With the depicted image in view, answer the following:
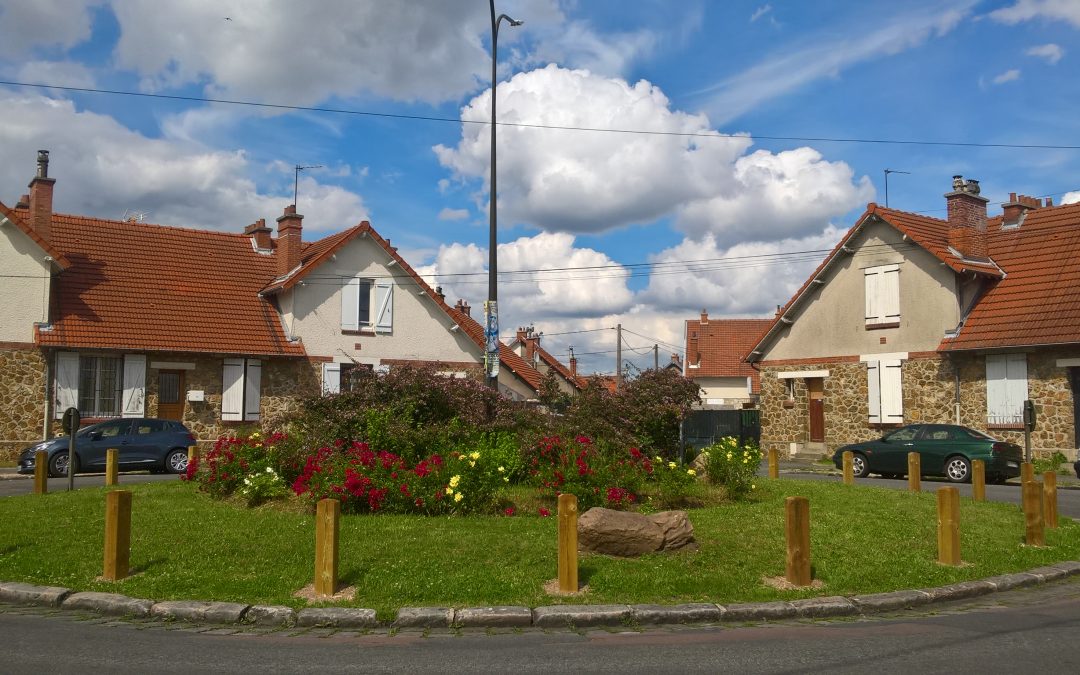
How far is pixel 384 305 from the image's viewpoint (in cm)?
3169

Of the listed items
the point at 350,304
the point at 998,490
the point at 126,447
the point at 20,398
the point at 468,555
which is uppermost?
the point at 350,304

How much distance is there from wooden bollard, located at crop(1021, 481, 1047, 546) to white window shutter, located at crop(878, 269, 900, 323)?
17.9 meters

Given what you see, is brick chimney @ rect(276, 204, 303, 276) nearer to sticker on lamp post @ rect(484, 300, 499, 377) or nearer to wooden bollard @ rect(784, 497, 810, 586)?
sticker on lamp post @ rect(484, 300, 499, 377)

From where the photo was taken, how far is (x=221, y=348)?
27.8m

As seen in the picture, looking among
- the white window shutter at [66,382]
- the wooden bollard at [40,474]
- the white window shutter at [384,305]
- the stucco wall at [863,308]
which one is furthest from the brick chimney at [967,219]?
the white window shutter at [66,382]

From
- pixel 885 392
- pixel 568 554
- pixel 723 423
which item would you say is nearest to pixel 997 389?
pixel 885 392

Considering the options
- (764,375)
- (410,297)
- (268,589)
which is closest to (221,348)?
(410,297)

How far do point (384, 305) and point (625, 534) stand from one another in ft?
75.9

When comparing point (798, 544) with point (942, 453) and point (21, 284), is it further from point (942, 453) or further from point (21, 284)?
point (21, 284)

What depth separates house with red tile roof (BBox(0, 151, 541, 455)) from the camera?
2514 cm

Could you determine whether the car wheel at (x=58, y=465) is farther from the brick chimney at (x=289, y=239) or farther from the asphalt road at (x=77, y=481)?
the brick chimney at (x=289, y=239)

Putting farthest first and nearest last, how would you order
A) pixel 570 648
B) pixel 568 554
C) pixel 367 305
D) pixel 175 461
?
pixel 367 305, pixel 175 461, pixel 568 554, pixel 570 648

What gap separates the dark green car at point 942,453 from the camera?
21.4m

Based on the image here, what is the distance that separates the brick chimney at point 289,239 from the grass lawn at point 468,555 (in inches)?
743
